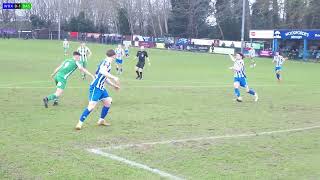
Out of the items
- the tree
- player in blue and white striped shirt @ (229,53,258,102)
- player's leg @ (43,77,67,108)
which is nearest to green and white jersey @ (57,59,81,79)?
player's leg @ (43,77,67,108)

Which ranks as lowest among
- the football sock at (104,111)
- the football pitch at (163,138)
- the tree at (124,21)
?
the football pitch at (163,138)

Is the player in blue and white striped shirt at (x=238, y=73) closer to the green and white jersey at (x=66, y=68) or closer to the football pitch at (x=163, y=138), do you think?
the football pitch at (x=163, y=138)

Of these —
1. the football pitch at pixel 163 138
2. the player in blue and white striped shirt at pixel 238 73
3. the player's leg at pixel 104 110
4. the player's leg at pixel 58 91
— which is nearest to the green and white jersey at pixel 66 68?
the player's leg at pixel 58 91

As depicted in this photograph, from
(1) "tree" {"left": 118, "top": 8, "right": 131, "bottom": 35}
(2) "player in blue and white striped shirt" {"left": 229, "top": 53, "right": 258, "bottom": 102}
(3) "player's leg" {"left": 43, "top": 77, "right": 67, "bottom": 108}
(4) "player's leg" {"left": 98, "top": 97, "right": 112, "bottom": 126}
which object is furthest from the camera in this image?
(1) "tree" {"left": 118, "top": 8, "right": 131, "bottom": 35}

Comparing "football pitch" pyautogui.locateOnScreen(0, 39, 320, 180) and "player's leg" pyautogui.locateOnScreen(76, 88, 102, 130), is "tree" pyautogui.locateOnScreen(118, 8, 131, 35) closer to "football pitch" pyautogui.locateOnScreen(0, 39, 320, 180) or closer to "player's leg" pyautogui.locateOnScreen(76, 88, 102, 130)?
"football pitch" pyautogui.locateOnScreen(0, 39, 320, 180)

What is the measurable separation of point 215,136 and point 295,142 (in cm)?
174

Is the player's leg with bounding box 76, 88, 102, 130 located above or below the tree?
below

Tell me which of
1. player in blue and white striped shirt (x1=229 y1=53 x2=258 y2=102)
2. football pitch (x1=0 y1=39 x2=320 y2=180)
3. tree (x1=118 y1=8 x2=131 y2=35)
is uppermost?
tree (x1=118 y1=8 x2=131 y2=35)

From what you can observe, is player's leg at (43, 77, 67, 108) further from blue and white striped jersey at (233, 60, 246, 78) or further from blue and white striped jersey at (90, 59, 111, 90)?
blue and white striped jersey at (233, 60, 246, 78)

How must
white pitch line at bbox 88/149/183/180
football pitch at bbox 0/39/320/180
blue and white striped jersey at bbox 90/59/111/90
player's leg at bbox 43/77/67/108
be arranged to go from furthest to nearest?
player's leg at bbox 43/77/67/108 → blue and white striped jersey at bbox 90/59/111/90 → football pitch at bbox 0/39/320/180 → white pitch line at bbox 88/149/183/180

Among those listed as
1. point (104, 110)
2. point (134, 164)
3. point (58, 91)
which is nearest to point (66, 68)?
point (58, 91)

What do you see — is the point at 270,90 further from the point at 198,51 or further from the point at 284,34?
the point at 198,51

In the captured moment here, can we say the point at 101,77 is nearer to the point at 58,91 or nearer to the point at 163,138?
the point at 163,138

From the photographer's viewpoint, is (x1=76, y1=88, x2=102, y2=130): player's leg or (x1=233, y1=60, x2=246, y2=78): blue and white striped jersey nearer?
(x1=76, y1=88, x2=102, y2=130): player's leg
